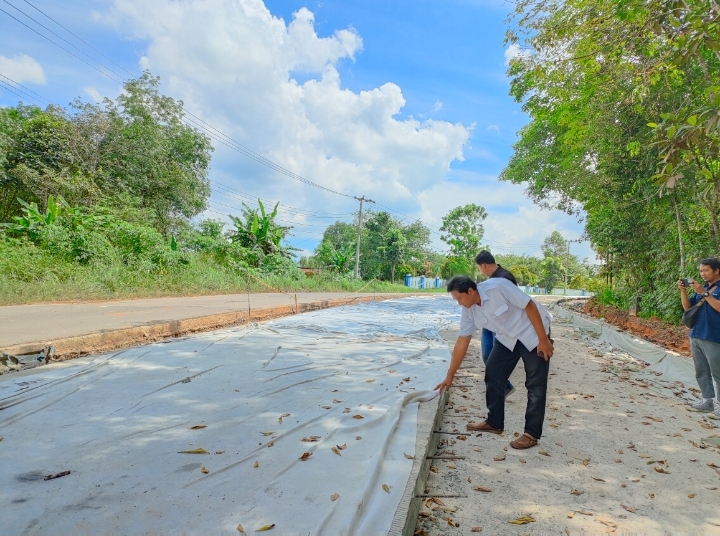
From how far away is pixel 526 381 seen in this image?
9.66ft

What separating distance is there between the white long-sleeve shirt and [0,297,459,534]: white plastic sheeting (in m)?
0.96

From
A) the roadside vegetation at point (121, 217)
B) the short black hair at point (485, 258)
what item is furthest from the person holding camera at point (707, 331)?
the roadside vegetation at point (121, 217)

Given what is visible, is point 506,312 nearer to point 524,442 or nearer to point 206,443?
point 524,442

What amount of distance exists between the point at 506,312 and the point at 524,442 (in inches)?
36.2

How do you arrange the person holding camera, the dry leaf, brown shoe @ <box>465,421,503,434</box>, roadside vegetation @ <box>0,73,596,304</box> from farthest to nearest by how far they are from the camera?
roadside vegetation @ <box>0,73,596,304</box> < the person holding camera < brown shoe @ <box>465,421,503,434</box> < the dry leaf

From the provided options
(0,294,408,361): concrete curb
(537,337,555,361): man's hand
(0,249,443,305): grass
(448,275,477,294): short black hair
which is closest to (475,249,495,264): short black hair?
(448,275,477,294): short black hair

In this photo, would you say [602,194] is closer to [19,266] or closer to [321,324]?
[321,324]

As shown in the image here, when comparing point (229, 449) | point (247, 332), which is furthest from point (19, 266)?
point (229, 449)

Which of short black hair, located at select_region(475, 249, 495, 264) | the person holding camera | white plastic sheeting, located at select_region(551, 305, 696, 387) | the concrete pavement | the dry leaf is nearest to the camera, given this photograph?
the dry leaf

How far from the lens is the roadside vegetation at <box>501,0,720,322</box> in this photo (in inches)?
157

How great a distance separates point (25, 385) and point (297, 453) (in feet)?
8.54

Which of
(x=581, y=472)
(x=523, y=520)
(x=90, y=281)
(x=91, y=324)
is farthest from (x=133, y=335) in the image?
(x=90, y=281)

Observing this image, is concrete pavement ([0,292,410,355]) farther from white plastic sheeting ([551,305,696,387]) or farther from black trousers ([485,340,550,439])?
white plastic sheeting ([551,305,696,387])

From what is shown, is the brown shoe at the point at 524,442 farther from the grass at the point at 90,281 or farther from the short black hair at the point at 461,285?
the grass at the point at 90,281
